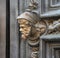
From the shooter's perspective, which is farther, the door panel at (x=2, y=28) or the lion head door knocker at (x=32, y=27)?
the door panel at (x=2, y=28)

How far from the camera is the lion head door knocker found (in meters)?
1.73

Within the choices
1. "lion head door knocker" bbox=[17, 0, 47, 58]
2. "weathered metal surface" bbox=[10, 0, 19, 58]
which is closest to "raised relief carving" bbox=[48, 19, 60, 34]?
"lion head door knocker" bbox=[17, 0, 47, 58]

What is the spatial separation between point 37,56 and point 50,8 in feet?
0.97

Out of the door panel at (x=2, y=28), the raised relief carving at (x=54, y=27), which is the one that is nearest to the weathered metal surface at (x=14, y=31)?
the door panel at (x=2, y=28)

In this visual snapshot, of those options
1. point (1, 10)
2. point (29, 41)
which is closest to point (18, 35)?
point (29, 41)

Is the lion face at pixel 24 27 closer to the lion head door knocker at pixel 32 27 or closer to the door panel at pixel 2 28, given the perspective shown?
the lion head door knocker at pixel 32 27

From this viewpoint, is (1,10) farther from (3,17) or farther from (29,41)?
(29,41)

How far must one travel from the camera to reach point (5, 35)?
73.3 inches

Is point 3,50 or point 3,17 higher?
point 3,17

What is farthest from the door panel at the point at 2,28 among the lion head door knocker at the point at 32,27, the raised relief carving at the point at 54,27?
the raised relief carving at the point at 54,27

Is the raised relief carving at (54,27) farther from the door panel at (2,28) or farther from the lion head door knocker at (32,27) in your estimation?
the door panel at (2,28)

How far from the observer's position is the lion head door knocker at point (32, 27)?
173cm

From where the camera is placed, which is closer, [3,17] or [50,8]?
[50,8]

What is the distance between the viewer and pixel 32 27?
174 cm
